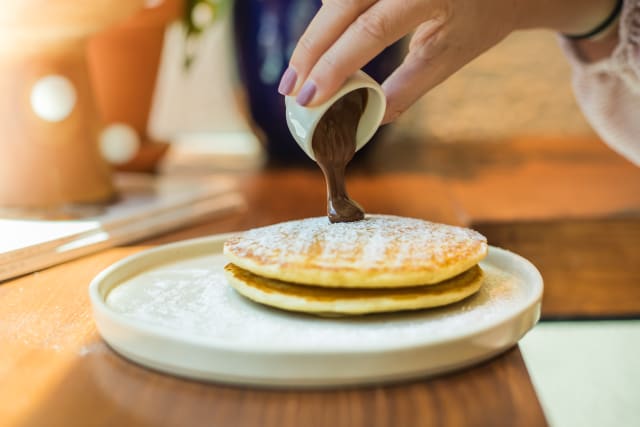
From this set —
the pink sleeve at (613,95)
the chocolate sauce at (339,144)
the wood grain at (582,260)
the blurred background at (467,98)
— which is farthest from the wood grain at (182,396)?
the blurred background at (467,98)

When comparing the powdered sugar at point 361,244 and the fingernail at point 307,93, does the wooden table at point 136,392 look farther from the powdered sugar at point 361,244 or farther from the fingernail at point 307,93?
the fingernail at point 307,93

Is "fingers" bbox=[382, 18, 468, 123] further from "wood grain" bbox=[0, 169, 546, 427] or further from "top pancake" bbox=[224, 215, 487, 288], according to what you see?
"wood grain" bbox=[0, 169, 546, 427]

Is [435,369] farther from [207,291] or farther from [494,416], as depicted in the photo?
[207,291]

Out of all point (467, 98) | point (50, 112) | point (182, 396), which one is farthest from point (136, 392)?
point (467, 98)

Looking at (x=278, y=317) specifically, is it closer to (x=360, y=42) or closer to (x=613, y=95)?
(x=360, y=42)

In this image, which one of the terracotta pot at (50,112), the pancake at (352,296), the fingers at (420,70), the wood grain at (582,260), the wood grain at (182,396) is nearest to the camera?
the wood grain at (182,396)

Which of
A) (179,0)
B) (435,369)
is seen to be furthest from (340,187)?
(179,0)
